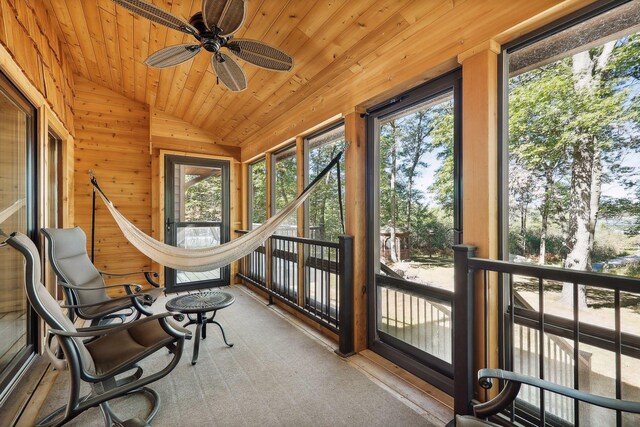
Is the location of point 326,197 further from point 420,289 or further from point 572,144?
point 572,144

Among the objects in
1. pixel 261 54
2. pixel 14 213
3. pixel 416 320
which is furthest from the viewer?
pixel 416 320

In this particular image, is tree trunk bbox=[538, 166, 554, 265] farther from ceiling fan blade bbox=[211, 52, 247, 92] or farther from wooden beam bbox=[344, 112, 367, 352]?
ceiling fan blade bbox=[211, 52, 247, 92]

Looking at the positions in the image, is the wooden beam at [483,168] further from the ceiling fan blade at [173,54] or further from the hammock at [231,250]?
the ceiling fan blade at [173,54]

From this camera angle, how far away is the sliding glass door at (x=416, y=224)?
1.89 metres

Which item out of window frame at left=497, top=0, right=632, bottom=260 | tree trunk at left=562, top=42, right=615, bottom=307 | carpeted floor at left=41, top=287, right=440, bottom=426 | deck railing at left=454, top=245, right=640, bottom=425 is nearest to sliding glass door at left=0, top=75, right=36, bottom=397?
carpeted floor at left=41, top=287, right=440, bottom=426

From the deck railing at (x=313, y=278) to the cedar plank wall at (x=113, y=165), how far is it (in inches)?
73.6

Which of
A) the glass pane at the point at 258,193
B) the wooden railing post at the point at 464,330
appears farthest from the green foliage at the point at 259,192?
the wooden railing post at the point at 464,330

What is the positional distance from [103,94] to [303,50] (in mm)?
3431

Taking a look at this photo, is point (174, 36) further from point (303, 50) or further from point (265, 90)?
point (303, 50)

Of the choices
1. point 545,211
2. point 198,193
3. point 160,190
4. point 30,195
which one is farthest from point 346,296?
point 160,190

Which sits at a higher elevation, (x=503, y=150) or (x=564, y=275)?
(x=503, y=150)

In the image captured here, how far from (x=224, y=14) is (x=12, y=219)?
6.50 ft

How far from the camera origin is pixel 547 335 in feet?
4.77

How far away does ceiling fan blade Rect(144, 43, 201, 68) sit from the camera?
74.2 inches
